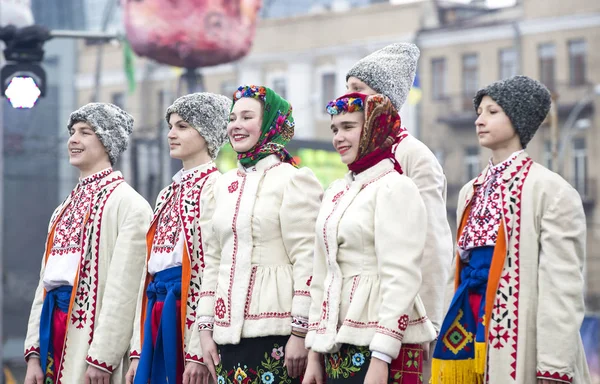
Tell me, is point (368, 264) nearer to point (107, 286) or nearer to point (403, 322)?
point (403, 322)

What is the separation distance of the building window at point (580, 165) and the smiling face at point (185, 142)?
35818 millimetres

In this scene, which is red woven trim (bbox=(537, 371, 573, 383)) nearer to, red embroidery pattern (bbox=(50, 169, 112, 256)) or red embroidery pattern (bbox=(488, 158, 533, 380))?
red embroidery pattern (bbox=(488, 158, 533, 380))

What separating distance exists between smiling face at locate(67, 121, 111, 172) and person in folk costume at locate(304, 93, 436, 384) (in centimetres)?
183

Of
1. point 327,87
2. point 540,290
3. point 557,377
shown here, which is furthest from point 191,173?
point 327,87

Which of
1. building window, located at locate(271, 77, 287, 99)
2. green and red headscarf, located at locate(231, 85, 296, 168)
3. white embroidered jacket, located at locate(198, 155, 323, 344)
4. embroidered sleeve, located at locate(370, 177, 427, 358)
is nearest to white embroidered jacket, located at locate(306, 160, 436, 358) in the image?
embroidered sleeve, located at locate(370, 177, 427, 358)

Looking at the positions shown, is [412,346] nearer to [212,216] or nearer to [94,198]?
[212,216]

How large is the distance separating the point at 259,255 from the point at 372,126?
85cm

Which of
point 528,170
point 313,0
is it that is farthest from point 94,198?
point 313,0

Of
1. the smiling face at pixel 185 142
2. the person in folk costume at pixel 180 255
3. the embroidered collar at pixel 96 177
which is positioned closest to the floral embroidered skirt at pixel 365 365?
the person in folk costume at pixel 180 255

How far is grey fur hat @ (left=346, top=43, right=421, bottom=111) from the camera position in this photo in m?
6.29

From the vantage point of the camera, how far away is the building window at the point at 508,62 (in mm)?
42438

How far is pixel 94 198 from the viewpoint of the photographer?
6.81 meters

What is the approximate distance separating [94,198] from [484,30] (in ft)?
121

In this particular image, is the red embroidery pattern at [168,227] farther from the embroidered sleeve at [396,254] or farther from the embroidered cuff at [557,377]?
the embroidered cuff at [557,377]
